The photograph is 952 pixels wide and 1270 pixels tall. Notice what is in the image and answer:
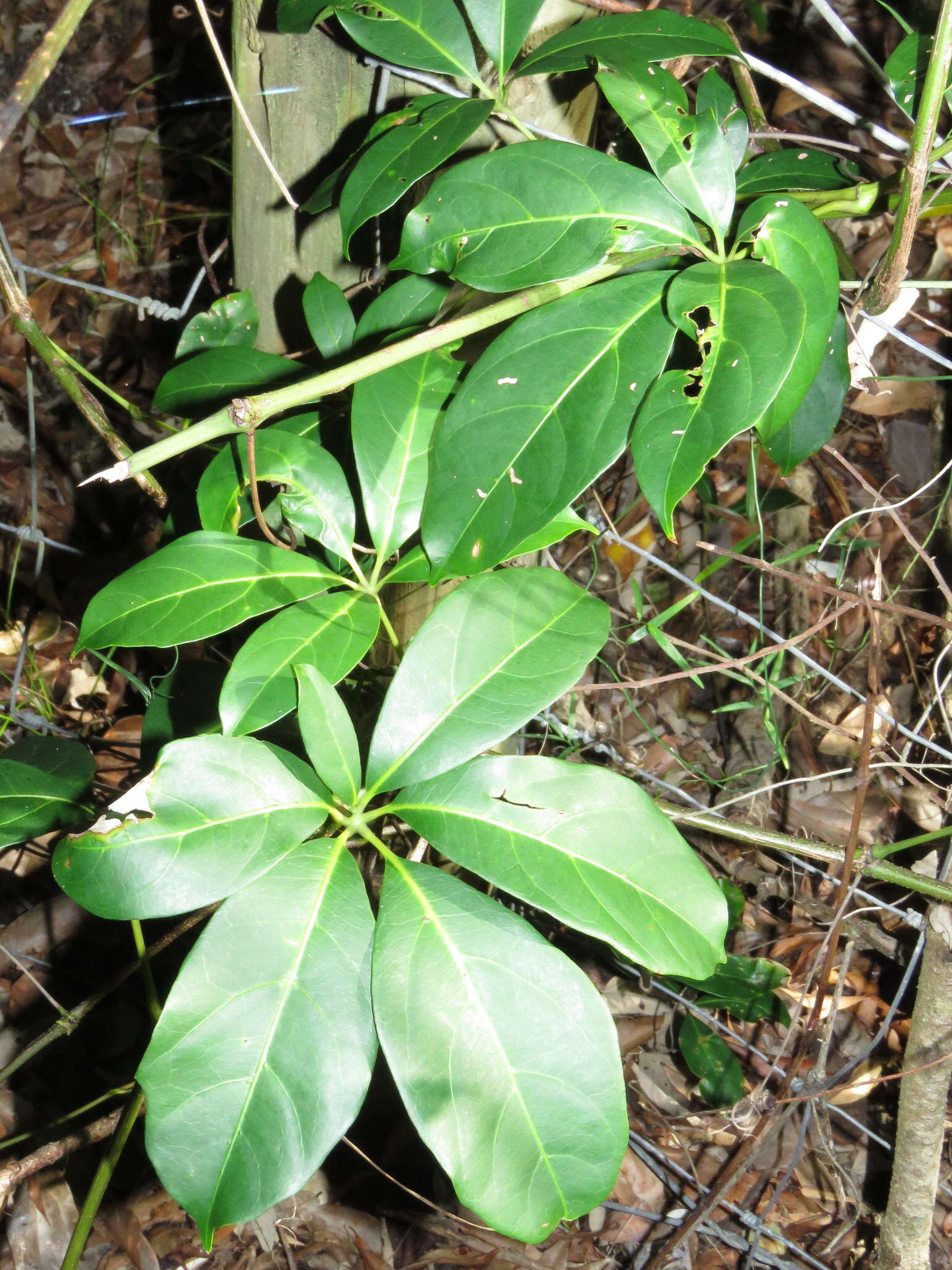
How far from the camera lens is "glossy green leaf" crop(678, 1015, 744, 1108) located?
1.70 meters

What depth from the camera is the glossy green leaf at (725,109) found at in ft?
2.84

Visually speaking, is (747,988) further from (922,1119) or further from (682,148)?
(682,148)

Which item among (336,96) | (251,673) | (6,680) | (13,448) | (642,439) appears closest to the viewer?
(642,439)

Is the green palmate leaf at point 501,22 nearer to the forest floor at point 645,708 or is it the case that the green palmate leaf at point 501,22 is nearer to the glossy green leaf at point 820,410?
the glossy green leaf at point 820,410

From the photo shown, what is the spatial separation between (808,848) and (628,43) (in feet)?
3.17

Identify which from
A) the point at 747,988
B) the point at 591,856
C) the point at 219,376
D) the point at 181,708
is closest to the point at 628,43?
the point at 219,376

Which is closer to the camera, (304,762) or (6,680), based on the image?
(304,762)

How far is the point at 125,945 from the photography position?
1.81m

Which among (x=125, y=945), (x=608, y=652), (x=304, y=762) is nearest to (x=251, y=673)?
(x=304, y=762)

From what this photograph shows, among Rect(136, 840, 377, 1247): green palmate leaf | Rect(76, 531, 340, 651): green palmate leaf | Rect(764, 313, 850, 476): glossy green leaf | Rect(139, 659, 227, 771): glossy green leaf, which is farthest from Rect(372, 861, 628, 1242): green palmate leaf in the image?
Rect(764, 313, 850, 476): glossy green leaf

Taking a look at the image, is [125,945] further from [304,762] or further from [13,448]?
[13,448]

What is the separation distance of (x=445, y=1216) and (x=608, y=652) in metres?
1.23

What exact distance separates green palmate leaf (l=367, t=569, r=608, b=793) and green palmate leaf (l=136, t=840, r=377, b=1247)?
0.60 ft

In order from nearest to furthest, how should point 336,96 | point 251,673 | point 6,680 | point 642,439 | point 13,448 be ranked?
point 642,439
point 251,673
point 336,96
point 6,680
point 13,448
